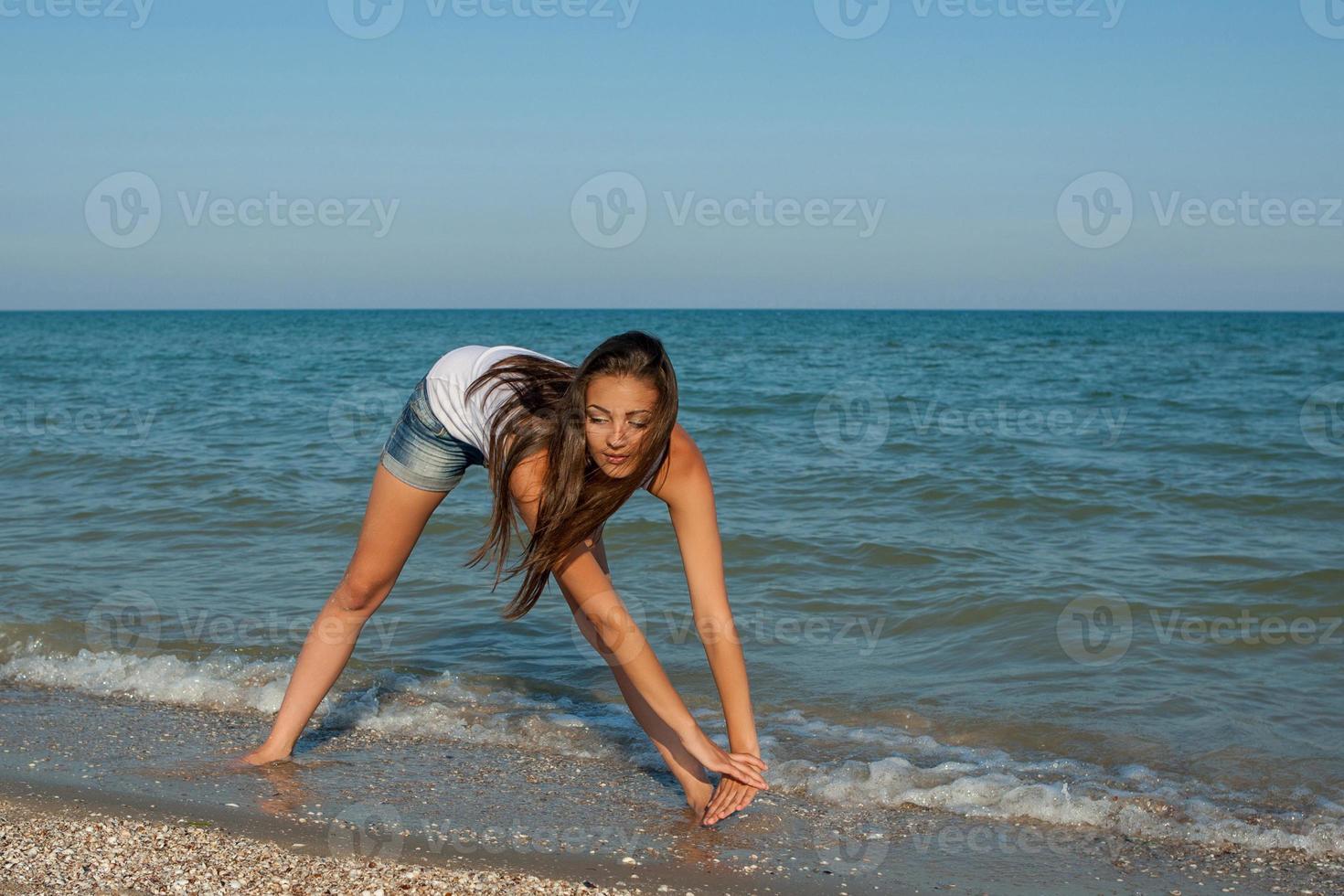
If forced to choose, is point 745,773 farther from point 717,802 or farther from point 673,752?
point 673,752

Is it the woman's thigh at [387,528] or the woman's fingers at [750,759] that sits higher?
the woman's thigh at [387,528]

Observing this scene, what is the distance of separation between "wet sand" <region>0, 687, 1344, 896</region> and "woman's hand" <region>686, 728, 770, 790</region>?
24cm

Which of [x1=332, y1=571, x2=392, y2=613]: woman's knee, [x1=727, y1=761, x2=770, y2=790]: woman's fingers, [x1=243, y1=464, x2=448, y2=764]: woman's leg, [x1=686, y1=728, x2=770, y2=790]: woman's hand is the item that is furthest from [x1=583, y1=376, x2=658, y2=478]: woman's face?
[x1=332, y1=571, x2=392, y2=613]: woman's knee

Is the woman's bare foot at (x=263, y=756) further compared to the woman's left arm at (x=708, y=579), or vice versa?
the woman's bare foot at (x=263, y=756)

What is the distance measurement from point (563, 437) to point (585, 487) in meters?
0.16

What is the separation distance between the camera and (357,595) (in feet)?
11.8

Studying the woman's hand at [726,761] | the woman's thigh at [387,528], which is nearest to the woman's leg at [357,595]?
the woman's thigh at [387,528]

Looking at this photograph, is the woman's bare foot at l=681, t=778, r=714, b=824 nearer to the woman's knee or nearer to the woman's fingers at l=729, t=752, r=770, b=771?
the woman's fingers at l=729, t=752, r=770, b=771

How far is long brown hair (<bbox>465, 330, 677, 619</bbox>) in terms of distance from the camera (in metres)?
2.81

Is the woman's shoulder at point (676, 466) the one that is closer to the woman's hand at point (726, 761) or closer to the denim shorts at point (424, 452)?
the denim shorts at point (424, 452)

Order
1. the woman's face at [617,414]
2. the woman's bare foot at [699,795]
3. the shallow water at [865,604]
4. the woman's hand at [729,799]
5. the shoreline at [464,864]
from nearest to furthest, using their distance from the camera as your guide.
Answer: the woman's face at [617,414] < the shoreline at [464,864] < the woman's hand at [729,799] < the woman's bare foot at [699,795] < the shallow water at [865,604]

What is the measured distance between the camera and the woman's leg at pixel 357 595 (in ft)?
10.9

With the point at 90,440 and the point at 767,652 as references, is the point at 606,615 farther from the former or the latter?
the point at 90,440

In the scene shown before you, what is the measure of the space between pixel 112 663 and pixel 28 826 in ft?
6.75
